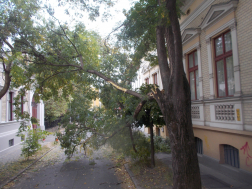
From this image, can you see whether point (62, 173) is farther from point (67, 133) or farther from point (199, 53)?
point (199, 53)

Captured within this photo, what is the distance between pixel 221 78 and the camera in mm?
7656

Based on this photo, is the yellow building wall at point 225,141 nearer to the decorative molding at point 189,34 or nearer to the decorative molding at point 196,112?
the decorative molding at point 196,112

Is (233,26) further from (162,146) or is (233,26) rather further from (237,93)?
(162,146)

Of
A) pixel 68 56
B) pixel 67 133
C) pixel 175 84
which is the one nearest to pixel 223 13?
pixel 175 84

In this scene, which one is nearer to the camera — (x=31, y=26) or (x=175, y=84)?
(x=175, y=84)

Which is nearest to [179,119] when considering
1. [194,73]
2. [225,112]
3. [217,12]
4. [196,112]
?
[225,112]

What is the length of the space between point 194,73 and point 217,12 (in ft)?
9.75

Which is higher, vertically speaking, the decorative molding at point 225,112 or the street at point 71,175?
the decorative molding at point 225,112

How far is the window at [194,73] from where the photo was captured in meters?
9.46

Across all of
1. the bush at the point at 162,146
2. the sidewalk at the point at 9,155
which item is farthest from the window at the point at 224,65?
the sidewalk at the point at 9,155

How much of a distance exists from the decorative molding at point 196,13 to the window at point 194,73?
1.57m

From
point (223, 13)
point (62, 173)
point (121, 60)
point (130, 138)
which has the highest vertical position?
point (223, 13)

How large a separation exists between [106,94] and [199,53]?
14.9ft

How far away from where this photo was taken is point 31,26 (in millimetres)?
8906
